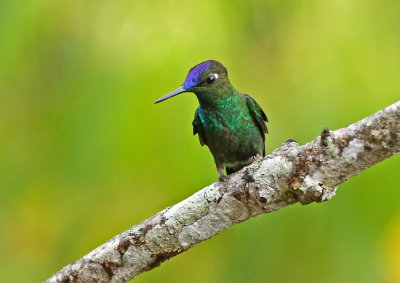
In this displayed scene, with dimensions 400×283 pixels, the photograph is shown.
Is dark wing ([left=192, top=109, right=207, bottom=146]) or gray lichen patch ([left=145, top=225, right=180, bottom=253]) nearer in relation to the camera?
gray lichen patch ([left=145, top=225, right=180, bottom=253])

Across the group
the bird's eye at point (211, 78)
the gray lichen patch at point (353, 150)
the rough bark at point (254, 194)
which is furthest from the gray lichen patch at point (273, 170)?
the bird's eye at point (211, 78)

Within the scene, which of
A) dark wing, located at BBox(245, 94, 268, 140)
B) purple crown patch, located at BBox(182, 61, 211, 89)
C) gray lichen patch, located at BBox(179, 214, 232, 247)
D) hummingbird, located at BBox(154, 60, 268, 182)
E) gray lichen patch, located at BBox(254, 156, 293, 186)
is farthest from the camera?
dark wing, located at BBox(245, 94, 268, 140)

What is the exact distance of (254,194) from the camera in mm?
2887

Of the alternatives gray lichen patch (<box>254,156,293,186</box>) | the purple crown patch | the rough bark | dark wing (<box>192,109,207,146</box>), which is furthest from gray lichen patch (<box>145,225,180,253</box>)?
dark wing (<box>192,109,207,146</box>)

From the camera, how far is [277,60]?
4.94 m

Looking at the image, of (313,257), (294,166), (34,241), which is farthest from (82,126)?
(294,166)

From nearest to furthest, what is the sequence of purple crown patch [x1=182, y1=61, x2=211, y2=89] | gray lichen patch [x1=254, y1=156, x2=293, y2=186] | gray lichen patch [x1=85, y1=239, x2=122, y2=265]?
gray lichen patch [x1=254, y1=156, x2=293, y2=186] < gray lichen patch [x1=85, y1=239, x2=122, y2=265] < purple crown patch [x1=182, y1=61, x2=211, y2=89]

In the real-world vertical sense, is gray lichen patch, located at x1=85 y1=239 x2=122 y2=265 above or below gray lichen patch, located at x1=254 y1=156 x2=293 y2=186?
below

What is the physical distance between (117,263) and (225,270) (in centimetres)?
172

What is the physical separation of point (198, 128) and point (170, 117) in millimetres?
320

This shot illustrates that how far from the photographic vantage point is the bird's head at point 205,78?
395cm

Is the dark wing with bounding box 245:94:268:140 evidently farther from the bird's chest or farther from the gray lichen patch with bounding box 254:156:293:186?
the gray lichen patch with bounding box 254:156:293:186

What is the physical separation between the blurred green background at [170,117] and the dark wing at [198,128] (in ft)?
0.54

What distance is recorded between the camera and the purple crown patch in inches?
155
